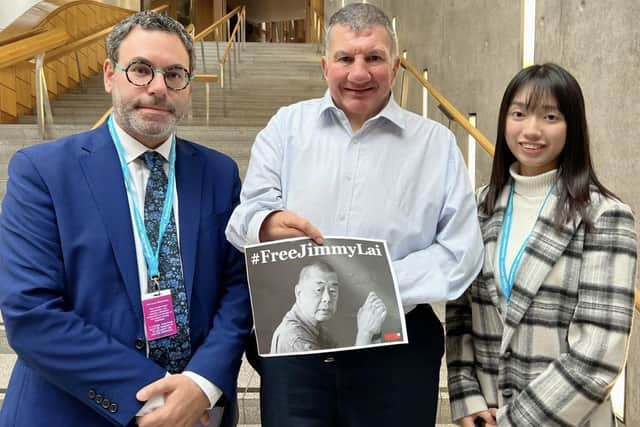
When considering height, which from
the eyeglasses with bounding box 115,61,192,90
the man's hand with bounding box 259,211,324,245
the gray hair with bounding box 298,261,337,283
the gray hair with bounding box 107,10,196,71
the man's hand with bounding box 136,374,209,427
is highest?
the gray hair with bounding box 107,10,196,71

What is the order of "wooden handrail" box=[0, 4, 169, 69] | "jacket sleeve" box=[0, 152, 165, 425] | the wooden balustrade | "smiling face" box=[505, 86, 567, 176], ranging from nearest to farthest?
1. "jacket sleeve" box=[0, 152, 165, 425]
2. "smiling face" box=[505, 86, 567, 176]
3. "wooden handrail" box=[0, 4, 169, 69]
4. the wooden balustrade

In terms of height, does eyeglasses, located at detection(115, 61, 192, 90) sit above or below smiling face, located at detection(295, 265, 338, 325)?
above

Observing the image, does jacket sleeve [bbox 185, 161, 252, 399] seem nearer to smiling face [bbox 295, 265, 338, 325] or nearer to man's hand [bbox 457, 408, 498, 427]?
smiling face [bbox 295, 265, 338, 325]

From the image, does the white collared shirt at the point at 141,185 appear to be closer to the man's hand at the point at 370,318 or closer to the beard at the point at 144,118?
the beard at the point at 144,118

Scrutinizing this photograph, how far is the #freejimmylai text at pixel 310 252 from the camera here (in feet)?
4.31

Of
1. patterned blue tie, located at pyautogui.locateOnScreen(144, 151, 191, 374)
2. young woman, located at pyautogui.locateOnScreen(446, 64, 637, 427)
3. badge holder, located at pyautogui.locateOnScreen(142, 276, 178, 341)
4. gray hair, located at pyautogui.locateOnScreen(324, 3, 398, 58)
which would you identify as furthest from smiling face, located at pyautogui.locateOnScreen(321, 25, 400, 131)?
badge holder, located at pyautogui.locateOnScreen(142, 276, 178, 341)

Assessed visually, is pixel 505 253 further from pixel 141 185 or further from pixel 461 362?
pixel 141 185

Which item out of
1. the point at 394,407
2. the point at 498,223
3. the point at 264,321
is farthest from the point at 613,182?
the point at 264,321

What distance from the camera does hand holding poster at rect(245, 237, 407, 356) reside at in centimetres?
130

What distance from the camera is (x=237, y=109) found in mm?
8211

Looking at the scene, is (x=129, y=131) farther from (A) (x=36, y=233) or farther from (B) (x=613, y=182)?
(B) (x=613, y=182)

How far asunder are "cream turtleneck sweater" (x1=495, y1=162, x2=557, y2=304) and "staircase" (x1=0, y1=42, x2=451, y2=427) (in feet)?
5.24

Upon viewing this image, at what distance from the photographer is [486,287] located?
147 centimetres

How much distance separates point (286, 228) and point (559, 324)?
70 centimetres
